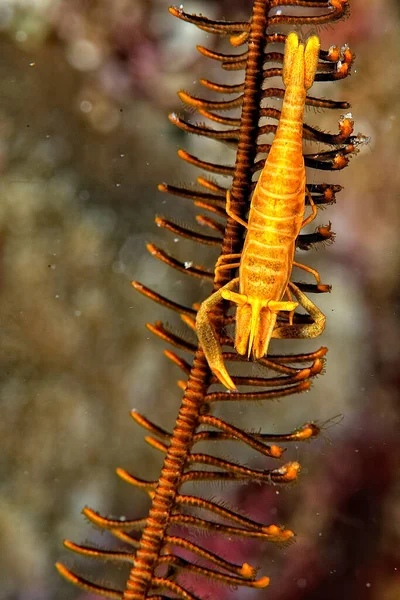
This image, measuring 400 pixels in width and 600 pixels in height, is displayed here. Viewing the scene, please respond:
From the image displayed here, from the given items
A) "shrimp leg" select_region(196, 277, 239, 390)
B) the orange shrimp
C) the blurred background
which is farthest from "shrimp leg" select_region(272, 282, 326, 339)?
the blurred background

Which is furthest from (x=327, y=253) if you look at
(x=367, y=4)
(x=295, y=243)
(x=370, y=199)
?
(x=367, y=4)

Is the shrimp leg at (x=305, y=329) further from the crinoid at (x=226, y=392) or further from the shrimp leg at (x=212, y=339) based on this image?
the shrimp leg at (x=212, y=339)

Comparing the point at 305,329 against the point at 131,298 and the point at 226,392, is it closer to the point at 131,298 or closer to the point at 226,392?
the point at 226,392

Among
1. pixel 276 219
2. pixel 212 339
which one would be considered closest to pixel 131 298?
pixel 212 339

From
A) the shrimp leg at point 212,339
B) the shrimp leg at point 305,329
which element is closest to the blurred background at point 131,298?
the shrimp leg at point 305,329

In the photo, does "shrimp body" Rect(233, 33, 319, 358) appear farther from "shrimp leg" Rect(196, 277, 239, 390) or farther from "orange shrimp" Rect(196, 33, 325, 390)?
"shrimp leg" Rect(196, 277, 239, 390)
